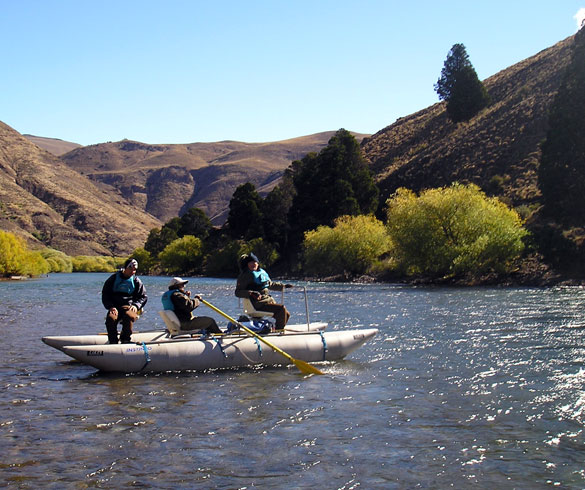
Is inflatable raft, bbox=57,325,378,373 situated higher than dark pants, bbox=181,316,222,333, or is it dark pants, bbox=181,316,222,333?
dark pants, bbox=181,316,222,333

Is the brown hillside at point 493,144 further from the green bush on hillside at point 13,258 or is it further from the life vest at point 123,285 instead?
the life vest at point 123,285

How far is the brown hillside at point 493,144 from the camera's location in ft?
271

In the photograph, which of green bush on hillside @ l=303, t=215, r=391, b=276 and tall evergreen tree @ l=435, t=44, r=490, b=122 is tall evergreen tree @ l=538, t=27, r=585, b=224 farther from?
tall evergreen tree @ l=435, t=44, r=490, b=122

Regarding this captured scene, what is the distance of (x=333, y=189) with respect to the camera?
93.6m

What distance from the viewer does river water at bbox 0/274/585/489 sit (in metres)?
9.22

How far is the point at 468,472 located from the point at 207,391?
679 cm

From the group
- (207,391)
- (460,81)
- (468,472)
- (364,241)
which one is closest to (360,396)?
(207,391)

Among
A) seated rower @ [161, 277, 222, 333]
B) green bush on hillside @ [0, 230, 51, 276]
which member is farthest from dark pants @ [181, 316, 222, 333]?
green bush on hillside @ [0, 230, 51, 276]

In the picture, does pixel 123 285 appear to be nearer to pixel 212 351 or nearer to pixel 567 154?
pixel 212 351

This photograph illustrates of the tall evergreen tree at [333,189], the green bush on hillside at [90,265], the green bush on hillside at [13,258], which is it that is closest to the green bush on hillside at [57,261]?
the green bush on hillside at [90,265]

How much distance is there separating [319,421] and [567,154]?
50289 mm

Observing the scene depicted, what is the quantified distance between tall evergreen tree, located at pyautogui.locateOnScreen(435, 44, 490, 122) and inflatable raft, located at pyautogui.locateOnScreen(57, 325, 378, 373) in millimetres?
96365

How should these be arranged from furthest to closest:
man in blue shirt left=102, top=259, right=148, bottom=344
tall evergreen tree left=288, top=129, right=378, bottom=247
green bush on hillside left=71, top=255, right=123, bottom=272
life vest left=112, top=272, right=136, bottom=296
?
1. green bush on hillside left=71, top=255, right=123, bottom=272
2. tall evergreen tree left=288, top=129, right=378, bottom=247
3. life vest left=112, top=272, right=136, bottom=296
4. man in blue shirt left=102, top=259, right=148, bottom=344

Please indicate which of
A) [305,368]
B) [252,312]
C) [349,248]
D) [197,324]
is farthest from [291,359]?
[349,248]
